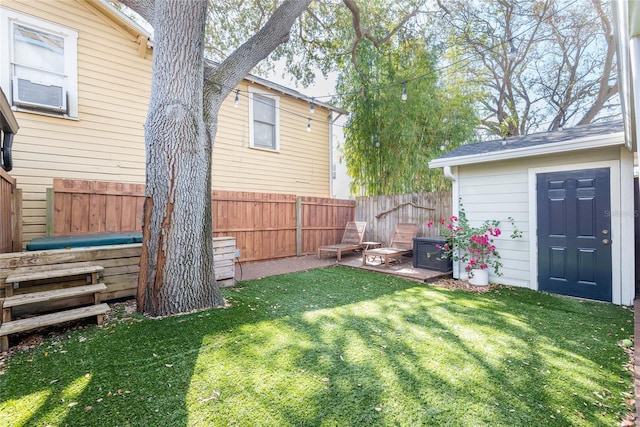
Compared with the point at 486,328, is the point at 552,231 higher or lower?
higher

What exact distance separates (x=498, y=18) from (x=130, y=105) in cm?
1063

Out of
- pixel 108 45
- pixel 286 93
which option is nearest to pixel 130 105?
pixel 108 45

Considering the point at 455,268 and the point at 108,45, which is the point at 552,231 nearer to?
the point at 455,268

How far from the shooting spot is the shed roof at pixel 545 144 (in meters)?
3.98

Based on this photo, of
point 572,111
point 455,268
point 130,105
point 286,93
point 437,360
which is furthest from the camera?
point 572,111

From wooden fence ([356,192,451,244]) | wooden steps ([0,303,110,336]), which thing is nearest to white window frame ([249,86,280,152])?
wooden fence ([356,192,451,244])

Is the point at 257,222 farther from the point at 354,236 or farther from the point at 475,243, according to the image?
the point at 475,243

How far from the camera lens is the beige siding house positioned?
5.05 metres

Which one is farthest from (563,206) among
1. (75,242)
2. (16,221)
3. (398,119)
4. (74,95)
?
(74,95)

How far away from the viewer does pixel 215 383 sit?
2064 millimetres

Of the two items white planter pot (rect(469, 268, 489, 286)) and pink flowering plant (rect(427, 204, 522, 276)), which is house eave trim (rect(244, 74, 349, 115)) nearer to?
pink flowering plant (rect(427, 204, 522, 276))

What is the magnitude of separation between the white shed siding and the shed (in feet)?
0.04

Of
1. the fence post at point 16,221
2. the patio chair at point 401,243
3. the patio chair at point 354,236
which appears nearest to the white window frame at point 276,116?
the patio chair at point 354,236

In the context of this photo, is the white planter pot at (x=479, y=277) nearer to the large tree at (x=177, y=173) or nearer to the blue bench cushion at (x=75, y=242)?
the large tree at (x=177, y=173)
